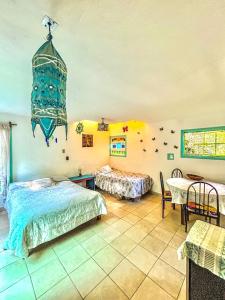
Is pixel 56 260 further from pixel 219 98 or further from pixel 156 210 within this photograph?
pixel 219 98

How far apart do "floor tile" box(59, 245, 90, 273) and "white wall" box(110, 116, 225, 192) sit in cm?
295

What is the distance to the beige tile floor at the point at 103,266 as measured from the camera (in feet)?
4.81

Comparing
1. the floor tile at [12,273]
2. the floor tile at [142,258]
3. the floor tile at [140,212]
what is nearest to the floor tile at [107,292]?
the floor tile at [142,258]

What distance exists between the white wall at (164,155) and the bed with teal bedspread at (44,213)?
226cm

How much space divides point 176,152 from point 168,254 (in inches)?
99.6

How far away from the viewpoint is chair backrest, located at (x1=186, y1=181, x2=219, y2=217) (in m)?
2.24

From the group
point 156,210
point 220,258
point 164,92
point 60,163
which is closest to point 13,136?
point 60,163

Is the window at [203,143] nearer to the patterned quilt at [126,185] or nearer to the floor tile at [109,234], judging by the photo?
the patterned quilt at [126,185]

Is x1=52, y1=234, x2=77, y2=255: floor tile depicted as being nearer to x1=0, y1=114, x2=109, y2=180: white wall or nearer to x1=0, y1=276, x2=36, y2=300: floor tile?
x1=0, y1=276, x2=36, y2=300: floor tile

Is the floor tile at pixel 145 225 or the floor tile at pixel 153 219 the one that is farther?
the floor tile at pixel 153 219

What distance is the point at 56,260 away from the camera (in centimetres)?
187

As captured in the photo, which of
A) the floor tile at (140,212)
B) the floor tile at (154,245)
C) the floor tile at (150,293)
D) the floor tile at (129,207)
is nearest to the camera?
the floor tile at (150,293)

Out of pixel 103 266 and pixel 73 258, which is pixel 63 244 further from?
pixel 103 266

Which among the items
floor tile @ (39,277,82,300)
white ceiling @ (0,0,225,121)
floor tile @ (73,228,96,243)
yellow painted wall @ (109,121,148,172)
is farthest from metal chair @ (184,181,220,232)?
yellow painted wall @ (109,121,148,172)
